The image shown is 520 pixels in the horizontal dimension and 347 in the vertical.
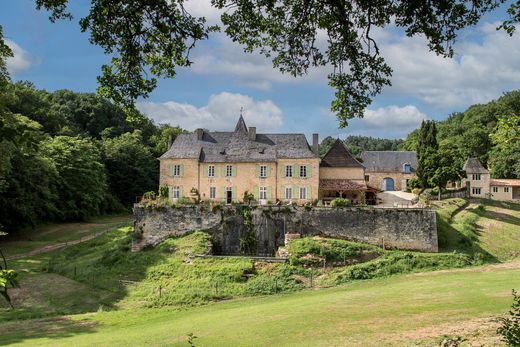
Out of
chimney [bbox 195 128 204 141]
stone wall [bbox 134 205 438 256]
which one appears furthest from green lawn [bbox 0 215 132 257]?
chimney [bbox 195 128 204 141]

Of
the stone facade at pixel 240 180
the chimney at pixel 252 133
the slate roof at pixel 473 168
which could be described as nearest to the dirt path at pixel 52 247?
the stone facade at pixel 240 180

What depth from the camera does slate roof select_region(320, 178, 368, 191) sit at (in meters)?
40.6

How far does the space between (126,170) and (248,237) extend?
1473 inches

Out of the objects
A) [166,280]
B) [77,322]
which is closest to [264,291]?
[166,280]

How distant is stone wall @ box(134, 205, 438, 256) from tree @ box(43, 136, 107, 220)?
1891 cm

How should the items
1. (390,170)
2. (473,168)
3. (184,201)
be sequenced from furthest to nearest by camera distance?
1. (390,170)
2. (473,168)
3. (184,201)

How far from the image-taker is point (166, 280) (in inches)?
1216

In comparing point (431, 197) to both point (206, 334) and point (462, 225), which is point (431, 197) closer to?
point (462, 225)

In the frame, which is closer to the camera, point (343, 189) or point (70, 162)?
point (343, 189)

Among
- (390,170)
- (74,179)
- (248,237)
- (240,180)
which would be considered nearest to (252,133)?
(240,180)

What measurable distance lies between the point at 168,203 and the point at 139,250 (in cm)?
391

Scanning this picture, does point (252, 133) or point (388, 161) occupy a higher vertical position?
point (252, 133)

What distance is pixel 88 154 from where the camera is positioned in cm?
5772

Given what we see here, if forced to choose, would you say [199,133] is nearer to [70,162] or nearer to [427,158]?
[70,162]
